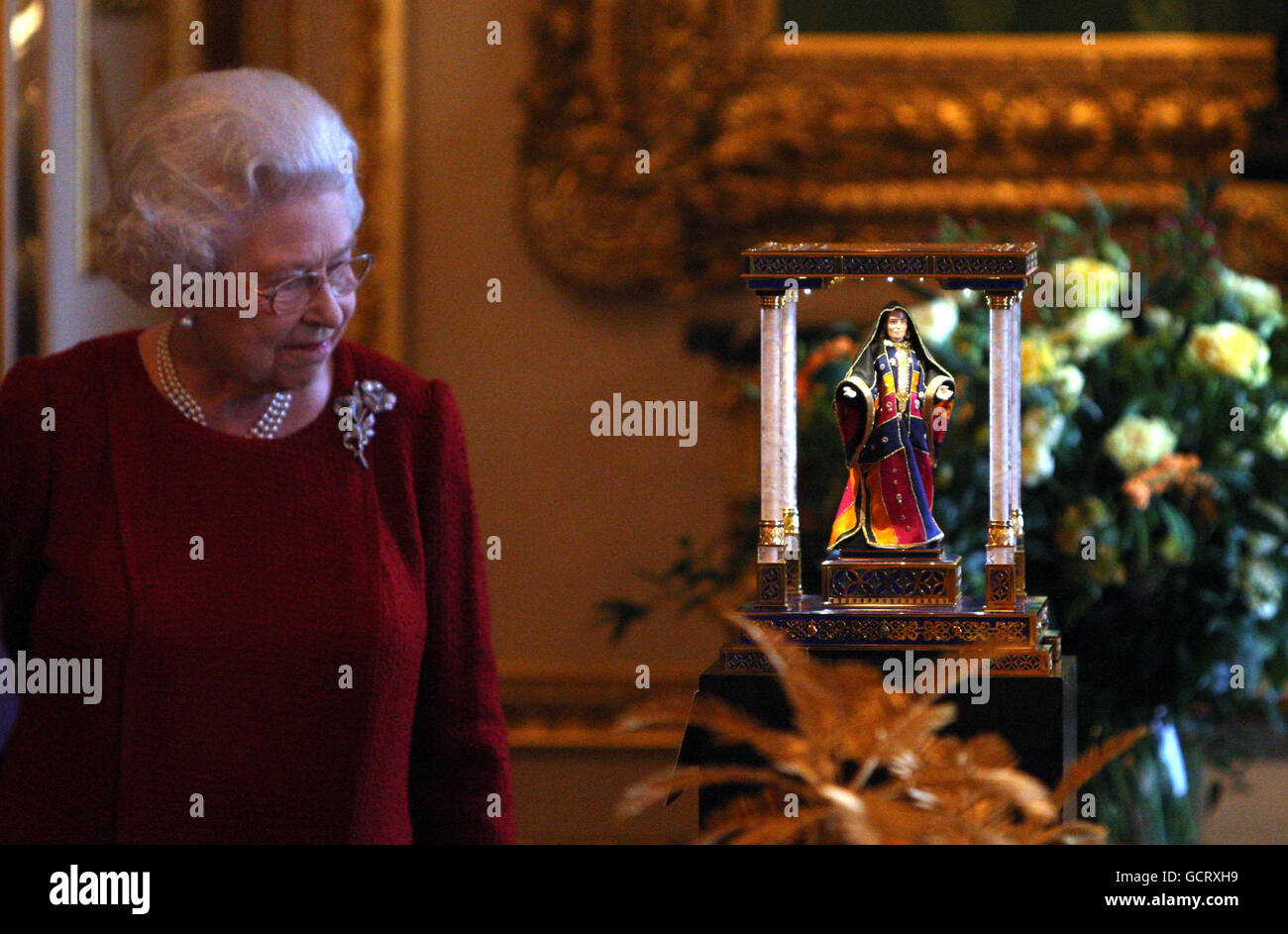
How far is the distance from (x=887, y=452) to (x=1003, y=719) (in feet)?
0.94

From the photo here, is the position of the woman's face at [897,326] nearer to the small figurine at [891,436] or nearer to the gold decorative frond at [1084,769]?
the small figurine at [891,436]

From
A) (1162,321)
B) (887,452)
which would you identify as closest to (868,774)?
(887,452)

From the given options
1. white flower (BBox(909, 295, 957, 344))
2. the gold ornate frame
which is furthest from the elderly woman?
the gold ornate frame

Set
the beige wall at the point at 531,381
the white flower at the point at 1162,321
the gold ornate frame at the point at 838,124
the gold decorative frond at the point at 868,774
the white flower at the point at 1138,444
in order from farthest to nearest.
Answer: the beige wall at the point at 531,381, the gold ornate frame at the point at 838,124, the white flower at the point at 1162,321, the white flower at the point at 1138,444, the gold decorative frond at the point at 868,774

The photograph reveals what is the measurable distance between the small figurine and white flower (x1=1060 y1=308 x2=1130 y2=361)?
0.57 meters

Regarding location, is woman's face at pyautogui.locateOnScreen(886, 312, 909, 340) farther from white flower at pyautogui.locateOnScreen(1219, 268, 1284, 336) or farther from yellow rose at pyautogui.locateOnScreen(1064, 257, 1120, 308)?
white flower at pyautogui.locateOnScreen(1219, 268, 1284, 336)

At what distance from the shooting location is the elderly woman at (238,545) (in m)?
1.74

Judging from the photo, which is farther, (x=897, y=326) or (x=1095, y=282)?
(x=1095, y=282)

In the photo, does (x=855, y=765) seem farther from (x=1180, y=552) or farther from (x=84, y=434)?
(x=84, y=434)

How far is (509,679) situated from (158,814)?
1787 millimetres

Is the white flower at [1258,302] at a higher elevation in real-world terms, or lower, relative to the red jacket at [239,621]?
higher

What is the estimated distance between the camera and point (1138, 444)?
2047mm

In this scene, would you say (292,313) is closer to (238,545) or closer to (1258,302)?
(238,545)

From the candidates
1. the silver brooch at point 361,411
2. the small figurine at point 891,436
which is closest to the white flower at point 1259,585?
the small figurine at point 891,436
